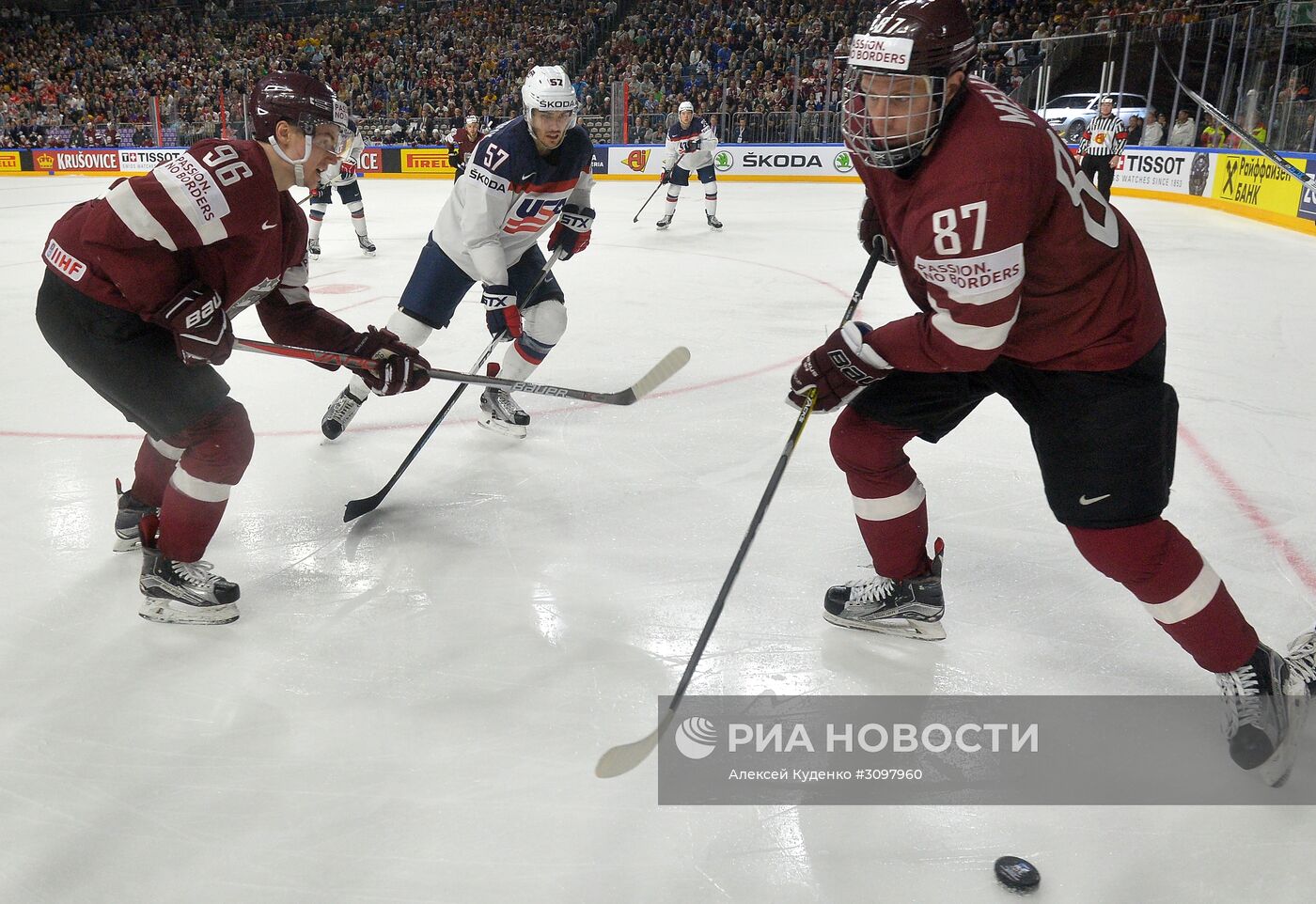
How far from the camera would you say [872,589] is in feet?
7.35

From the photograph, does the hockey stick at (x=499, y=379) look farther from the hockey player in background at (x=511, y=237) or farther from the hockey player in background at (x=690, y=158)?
the hockey player in background at (x=690, y=158)

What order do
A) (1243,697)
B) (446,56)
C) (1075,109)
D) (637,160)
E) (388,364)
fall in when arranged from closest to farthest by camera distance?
(1243,697) < (388,364) < (1075,109) < (637,160) < (446,56)

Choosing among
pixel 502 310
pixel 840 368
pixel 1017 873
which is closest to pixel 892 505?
pixel 840 368

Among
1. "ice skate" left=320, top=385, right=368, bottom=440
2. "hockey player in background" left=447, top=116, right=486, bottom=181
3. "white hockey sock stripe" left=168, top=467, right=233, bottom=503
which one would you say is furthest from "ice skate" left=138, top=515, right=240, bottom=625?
"hockey player in background" left=447, top=116, right=486, bottom=181

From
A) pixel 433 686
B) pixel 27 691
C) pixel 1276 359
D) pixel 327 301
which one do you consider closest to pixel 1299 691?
pixel 433 686

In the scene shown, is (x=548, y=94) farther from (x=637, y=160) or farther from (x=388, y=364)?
(x=637, y=160)

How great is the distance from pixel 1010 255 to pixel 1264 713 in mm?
963

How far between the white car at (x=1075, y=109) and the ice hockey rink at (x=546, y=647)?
10730 millimetres

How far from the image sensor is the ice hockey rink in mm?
1515

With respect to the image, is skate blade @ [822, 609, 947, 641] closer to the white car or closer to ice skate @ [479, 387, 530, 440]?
ice skate @ [479, 387, 530, 440]

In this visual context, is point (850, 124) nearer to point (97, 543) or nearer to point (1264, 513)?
point (1264, 513)

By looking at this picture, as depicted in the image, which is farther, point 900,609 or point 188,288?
point 900,609

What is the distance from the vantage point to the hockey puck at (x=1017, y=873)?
146cm

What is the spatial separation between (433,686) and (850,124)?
4.49 feet
